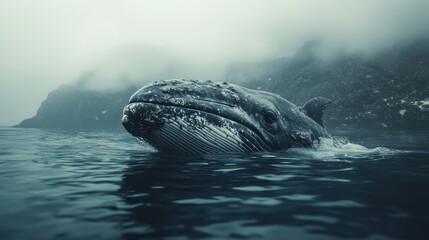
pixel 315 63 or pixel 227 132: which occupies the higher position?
pixel 315 63

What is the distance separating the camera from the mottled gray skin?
825cm

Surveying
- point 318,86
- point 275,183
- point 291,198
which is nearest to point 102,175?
point 275,183

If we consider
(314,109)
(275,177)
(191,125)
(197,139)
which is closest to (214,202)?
(275,177)

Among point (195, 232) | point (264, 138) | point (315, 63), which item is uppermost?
point (315, 63)

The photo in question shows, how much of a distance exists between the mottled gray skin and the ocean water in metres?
1.25

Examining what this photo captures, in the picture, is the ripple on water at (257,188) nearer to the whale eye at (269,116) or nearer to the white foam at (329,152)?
the white foam at (329,152)

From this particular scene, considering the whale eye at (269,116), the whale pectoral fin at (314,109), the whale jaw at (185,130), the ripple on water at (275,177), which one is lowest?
the ripple on water at (275,177)

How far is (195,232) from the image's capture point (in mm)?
3068

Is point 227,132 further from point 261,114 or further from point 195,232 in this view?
point 195,232

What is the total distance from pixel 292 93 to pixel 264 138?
134053 mm

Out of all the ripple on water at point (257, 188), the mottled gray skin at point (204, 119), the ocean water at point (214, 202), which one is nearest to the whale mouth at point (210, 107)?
the mottled gray skin at point (204, 119)

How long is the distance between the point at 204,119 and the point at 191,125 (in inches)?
14.9

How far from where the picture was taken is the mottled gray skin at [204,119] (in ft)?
27.1

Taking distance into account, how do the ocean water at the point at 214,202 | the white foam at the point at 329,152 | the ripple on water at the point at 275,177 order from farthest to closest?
the white foam at the point at 329,152, the ripple on water at the point at 275,177, the ocean water at the point at 214,202
